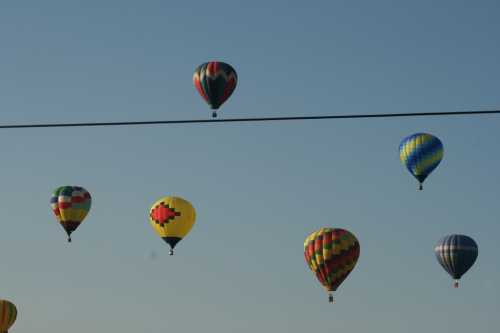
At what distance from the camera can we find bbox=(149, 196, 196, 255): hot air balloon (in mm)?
75069

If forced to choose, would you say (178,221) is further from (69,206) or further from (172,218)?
(69,206)

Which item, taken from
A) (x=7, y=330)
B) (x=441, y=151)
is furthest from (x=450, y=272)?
(x=7, y=330)

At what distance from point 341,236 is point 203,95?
41.9 feet

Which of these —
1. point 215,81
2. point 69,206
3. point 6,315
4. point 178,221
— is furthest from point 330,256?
point 6,315

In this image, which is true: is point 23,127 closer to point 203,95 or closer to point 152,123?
point 152,123

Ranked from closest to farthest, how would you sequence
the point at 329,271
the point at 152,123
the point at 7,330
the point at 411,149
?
the point at 152,123
the point at 329,271
the point at 411,149
the point at 7,330

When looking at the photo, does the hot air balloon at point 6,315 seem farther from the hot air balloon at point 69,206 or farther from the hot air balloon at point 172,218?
the hot air balloon at point 172,218

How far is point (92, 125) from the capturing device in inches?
998

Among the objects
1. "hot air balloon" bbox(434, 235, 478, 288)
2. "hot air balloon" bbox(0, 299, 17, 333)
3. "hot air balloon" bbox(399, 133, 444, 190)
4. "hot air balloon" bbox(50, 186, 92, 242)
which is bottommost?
"hot air balloon" bbox(0, 299, 17, 333)

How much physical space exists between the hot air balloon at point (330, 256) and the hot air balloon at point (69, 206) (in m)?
13.5

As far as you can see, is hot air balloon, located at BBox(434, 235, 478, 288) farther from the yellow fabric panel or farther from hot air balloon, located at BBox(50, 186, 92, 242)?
hot air balloon, located at BBox(50, 186, 92, 242)

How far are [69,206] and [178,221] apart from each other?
661cm

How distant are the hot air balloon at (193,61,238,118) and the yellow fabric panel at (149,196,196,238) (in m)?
10.7

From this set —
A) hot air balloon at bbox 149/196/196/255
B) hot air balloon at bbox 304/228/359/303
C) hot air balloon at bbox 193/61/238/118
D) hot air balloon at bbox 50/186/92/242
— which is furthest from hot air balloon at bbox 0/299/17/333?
hot air balloon at bbox 193/61/238/118
